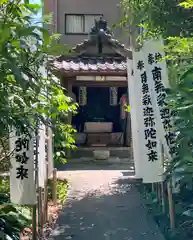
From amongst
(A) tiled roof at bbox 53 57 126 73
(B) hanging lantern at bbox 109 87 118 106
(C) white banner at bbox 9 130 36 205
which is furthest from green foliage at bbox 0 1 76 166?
(B) hanging lantern at bbox 109 87 118 106

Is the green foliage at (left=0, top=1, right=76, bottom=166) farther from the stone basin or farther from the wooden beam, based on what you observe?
the stone basin

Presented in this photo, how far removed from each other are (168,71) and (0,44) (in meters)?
4.16

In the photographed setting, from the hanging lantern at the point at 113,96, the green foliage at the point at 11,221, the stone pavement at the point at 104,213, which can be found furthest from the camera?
the hanging lantern at the point at 113,96

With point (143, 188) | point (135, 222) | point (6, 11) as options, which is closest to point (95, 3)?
point (143, 188)

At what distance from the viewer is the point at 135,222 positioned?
562cm

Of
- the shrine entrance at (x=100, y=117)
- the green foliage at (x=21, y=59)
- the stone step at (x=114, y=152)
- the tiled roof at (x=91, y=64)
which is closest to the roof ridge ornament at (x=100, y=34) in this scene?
the tiled roof at (x=91, y=64)

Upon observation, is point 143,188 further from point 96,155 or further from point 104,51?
point 104,51

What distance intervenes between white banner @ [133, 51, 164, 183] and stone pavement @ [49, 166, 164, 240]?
0.84 metres

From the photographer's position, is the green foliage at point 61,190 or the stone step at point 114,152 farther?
the stone step at point 114,152

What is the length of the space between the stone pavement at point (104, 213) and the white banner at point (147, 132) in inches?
33.2

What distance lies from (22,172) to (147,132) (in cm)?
221

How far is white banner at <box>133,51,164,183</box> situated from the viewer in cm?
535

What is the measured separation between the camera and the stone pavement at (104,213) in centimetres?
507

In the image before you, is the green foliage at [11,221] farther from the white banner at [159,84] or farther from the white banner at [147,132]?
the white banner at [159,84]
